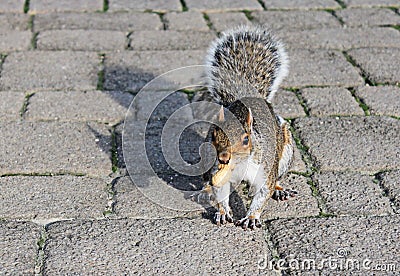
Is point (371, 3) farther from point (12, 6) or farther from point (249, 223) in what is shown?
point (249, 223)

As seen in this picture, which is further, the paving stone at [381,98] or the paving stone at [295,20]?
the paving stone at [295,20]

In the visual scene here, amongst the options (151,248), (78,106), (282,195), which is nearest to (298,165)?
(282,195)

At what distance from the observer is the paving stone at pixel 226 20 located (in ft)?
16.1

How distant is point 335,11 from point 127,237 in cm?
331

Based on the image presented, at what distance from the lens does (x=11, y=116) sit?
3635mm

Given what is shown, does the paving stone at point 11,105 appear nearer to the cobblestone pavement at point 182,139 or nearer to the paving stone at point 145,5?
the cobblestone pavement at point 182,139

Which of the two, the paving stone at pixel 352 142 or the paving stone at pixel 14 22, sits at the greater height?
the paving stone at pixel 352 142

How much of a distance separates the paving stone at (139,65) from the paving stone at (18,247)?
4.88 ft

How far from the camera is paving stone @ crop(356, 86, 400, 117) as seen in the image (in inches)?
149

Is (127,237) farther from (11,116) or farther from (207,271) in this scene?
(11,116)

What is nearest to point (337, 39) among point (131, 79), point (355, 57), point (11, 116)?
point (355, 57)

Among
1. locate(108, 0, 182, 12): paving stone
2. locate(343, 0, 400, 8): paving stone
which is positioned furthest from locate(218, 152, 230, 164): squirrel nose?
locate(343, 0, 400, 8): paving stone

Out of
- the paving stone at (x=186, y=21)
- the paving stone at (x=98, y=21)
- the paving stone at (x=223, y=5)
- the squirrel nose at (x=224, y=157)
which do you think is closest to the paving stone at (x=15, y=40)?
the paving stone at (x=98, y=21)

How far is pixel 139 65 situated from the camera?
429 cm
